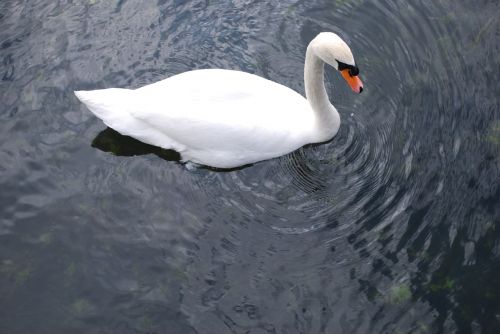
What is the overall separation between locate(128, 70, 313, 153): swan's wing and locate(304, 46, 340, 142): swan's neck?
8.3 inches

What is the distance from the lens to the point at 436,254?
6.48 metres

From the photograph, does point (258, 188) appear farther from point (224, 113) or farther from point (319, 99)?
point (319, 99)

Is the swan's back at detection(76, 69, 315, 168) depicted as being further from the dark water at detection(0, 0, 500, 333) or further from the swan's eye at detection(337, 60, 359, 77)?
the swan's eye at detection(337, 60, 359, 77)

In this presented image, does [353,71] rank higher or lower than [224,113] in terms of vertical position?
higher

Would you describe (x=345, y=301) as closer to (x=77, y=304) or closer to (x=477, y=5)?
(x=77, y=304)

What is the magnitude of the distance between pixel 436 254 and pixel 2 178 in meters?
4.72

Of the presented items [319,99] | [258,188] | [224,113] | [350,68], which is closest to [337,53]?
[350,68]

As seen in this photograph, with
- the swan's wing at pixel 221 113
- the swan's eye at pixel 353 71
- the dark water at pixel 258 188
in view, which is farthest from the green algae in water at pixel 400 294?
the swan's eye at pixel 353 71

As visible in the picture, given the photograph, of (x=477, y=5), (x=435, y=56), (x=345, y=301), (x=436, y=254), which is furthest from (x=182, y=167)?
(x=477, y=5)

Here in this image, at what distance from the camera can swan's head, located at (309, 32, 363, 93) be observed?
6.58m

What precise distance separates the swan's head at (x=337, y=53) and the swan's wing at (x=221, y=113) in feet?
2.67

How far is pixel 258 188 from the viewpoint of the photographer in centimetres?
714

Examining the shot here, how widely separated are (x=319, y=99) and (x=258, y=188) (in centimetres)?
118

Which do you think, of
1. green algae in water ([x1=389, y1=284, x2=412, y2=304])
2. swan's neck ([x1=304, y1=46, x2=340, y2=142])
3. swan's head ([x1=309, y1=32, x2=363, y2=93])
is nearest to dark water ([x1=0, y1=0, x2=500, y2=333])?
green algae in water ([x1=389, y1=284, x2=412, y2=304])
